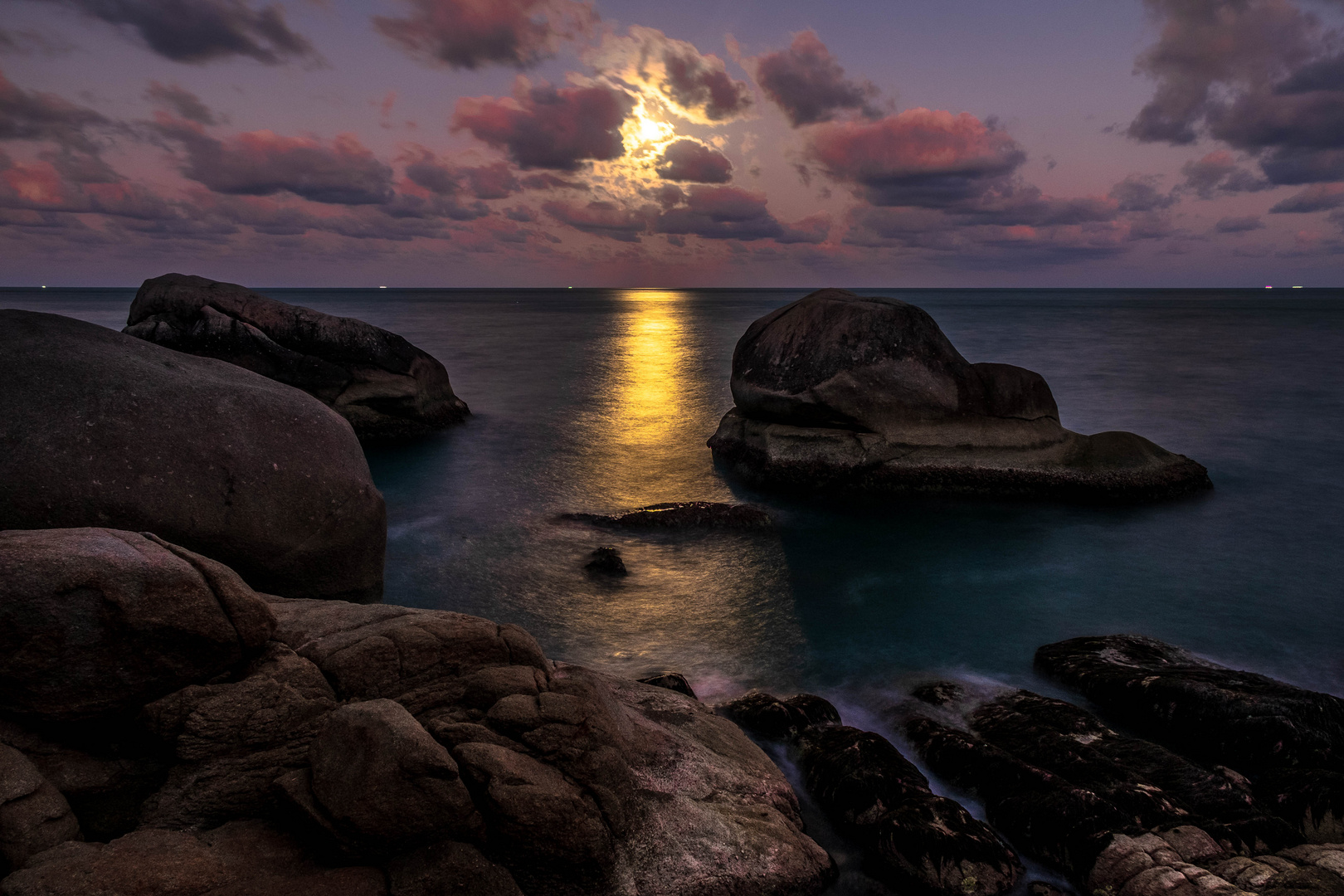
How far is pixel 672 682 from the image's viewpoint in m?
9.94

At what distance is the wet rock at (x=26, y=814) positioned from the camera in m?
4.63

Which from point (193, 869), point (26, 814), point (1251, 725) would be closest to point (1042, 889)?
point (1251, 725)

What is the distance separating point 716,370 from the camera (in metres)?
48.4

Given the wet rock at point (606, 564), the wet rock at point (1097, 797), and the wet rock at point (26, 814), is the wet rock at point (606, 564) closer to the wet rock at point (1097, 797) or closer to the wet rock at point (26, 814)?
the wet rock at point (1097, 797)

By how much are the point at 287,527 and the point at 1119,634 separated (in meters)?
13.0

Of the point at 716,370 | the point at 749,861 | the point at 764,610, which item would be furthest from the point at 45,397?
the point at 716,370

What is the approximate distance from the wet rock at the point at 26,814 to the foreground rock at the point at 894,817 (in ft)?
21.7

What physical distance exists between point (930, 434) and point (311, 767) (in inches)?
723

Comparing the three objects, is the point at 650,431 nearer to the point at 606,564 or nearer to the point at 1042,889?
the point at 606,564

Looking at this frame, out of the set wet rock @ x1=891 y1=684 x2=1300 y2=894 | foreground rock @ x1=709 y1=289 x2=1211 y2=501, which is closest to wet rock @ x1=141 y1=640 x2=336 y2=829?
wet rock @ x1=891 y1=684 x2=1300 y2=894

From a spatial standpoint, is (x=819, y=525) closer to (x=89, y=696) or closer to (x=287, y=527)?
(x=287, y=527)

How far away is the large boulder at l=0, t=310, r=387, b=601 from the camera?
8.20 meters

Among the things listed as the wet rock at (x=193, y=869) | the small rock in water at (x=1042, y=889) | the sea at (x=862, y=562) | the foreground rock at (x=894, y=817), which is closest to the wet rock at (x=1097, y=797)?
the small rock in water at (x=1042, y=889)

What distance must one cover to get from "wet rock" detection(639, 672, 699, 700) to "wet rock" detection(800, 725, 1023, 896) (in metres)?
2.10
